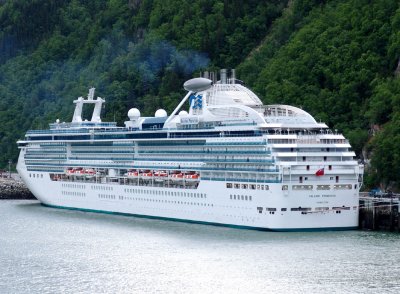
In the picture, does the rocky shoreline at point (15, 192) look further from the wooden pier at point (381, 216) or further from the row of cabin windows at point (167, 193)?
the wooden pier at point (381, 216)

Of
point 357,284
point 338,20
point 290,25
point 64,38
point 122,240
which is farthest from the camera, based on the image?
point 64,38

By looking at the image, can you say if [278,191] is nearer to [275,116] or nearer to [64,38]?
[275,116]

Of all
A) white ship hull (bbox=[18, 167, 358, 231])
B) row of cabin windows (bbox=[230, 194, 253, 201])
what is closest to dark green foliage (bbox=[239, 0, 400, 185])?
white ship hull (bbox=[18, 167, 358, 231])

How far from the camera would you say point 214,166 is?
224 feet

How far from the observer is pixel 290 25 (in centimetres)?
11144

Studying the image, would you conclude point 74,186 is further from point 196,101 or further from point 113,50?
point 113,50

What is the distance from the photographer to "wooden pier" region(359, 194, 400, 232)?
2486 inches

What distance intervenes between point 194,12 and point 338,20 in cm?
3279

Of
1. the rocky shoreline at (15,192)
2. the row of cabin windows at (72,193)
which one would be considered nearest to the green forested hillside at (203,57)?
the row of cabin windows at (72,193)

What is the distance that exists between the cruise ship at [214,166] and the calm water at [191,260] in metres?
1.59

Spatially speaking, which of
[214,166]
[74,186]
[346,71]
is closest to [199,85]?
[214,166]

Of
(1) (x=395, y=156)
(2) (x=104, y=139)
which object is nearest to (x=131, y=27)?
(2) (x=104, y=139)

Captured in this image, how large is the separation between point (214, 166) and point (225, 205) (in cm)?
321

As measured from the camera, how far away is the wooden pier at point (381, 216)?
2486 inches
